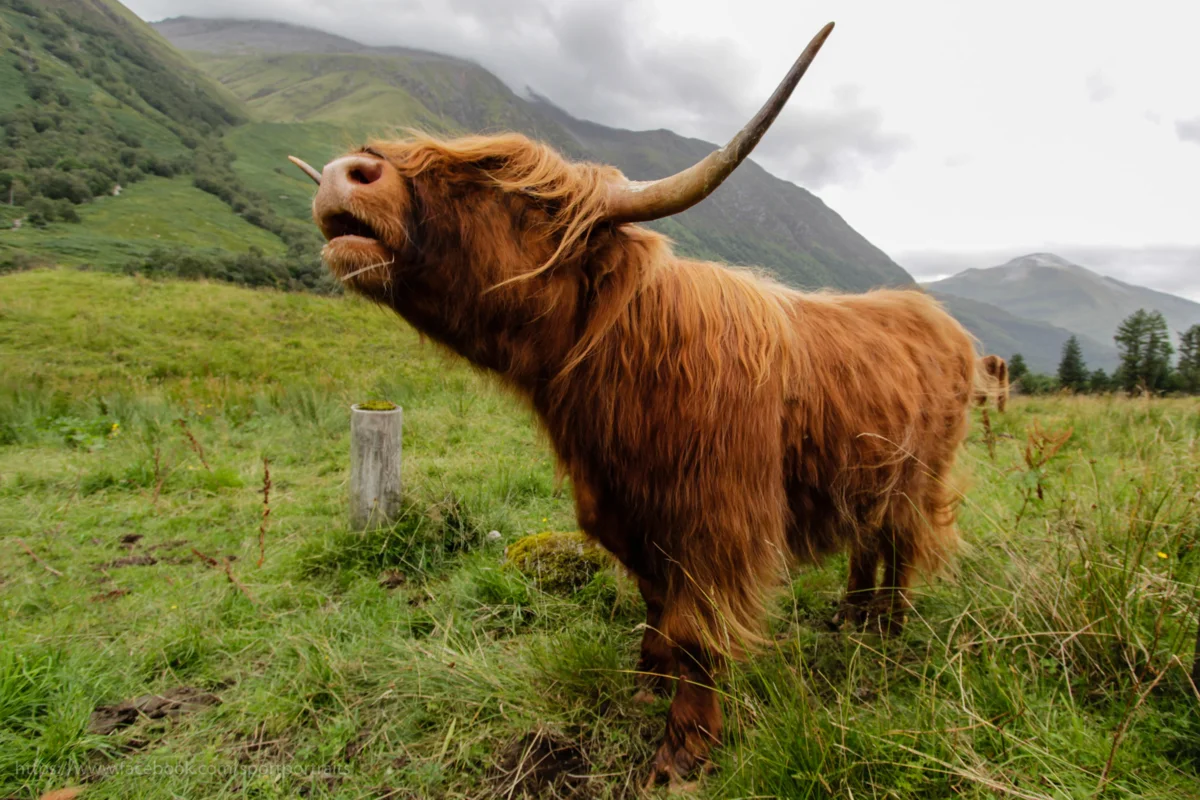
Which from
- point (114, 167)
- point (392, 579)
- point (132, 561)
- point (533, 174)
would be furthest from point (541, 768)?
point (114, 167)

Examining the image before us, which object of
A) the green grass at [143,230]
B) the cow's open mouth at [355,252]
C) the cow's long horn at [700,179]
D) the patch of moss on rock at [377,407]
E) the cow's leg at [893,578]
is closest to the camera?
the cow's long horn at [700,179]

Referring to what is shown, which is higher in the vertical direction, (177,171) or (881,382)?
(177,171)

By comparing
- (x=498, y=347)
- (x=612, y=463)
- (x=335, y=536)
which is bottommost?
(x=335, y=536)

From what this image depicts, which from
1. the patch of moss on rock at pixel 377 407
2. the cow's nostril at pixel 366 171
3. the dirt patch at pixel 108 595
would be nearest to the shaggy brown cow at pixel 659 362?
the cow's nostril at pixel 366 171

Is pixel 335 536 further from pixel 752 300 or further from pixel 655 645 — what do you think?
pixel 752 300

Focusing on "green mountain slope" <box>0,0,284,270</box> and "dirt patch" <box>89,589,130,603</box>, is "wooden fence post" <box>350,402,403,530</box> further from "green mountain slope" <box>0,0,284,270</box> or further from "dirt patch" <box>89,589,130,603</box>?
"green mountain slope" <box>0,0,284,270</box>

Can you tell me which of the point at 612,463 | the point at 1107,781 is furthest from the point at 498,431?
the point at 1107,781

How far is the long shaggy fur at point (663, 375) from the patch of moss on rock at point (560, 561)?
90cm

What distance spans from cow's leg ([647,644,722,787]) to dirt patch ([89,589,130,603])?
125 inches

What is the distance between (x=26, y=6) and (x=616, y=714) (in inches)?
5666

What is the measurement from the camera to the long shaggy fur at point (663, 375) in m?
1.61

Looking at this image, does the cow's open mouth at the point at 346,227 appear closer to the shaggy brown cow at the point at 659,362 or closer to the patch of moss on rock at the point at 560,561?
the shaggy brown cow at the point at 659,362

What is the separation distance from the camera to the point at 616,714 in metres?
2.21

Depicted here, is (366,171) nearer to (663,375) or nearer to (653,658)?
(663,375)
